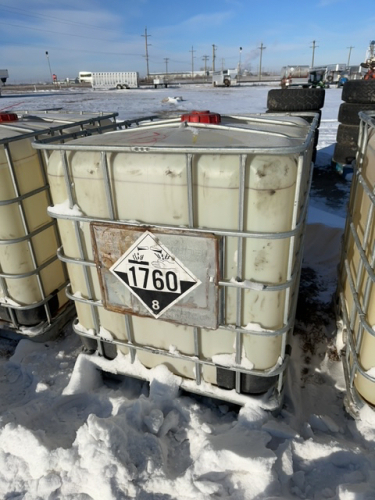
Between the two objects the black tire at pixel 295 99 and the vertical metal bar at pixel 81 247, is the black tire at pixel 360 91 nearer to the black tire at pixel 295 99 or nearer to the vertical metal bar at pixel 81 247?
the black tire at pixel 295 99

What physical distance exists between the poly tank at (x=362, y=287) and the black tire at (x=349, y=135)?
485 centimetres

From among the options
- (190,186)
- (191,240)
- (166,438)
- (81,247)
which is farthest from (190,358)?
(190,186)

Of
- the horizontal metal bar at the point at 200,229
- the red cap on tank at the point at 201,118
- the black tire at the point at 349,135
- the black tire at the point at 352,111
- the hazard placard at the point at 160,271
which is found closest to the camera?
the horizontal metal bar at the point at 200,229

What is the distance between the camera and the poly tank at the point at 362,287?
7.26 ft

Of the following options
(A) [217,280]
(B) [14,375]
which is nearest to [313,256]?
(A) [217,280]

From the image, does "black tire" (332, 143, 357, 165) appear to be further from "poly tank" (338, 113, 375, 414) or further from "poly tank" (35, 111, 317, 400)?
"poly tank" (35, 111, 317, 400)

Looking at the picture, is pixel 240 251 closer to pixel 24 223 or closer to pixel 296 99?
pixel 24 223

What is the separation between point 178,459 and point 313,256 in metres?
3.52

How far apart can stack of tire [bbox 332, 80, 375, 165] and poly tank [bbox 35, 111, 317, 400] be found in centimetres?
554

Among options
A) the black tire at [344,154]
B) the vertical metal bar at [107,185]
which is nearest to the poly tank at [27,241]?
the vertical metal bar at [107,185]

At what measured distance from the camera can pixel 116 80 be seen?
44656 mm

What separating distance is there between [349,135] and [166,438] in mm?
7089

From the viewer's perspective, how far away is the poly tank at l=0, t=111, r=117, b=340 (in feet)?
9.39

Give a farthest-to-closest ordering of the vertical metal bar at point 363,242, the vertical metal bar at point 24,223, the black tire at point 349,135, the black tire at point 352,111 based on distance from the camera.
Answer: the black tire at point 349,135
the black tire at point 352,111
the vertical metal bar at point 24,223
the vertical metal bar at point 363,242
